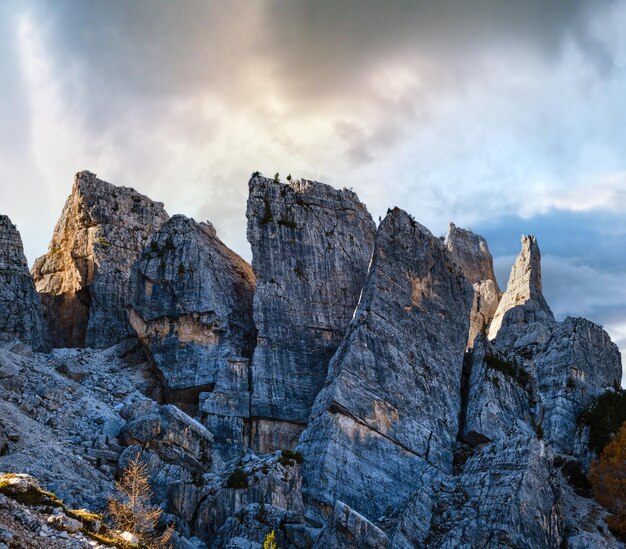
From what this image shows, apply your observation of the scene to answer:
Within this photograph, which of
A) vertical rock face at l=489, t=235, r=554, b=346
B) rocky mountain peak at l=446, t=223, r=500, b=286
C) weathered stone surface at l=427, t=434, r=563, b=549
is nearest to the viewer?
weathered stone surface at l=427, t=434, r=563, b=549

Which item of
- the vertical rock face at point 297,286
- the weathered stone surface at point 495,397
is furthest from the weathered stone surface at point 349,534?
the vertical rock face at point 297,286

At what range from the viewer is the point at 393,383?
73.6 meters

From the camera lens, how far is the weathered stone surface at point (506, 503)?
168 feet

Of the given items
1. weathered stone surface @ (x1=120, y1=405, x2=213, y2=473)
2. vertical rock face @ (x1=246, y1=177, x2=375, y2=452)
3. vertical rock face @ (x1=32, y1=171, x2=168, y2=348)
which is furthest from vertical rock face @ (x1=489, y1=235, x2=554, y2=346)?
vertical rock face @ (x1=32, y1=171, x2=168, y2=348)

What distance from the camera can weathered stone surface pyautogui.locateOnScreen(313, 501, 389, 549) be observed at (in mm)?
48791

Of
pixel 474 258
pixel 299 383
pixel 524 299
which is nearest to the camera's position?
pixel 299 383

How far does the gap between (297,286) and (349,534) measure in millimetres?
38977

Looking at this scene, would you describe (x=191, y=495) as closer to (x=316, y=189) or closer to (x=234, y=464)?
(x=234, y=464)

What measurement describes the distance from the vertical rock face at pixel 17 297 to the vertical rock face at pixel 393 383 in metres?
30.8

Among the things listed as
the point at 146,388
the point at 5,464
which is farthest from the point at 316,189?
the point at 5,464

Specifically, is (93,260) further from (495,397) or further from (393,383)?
(495,397)

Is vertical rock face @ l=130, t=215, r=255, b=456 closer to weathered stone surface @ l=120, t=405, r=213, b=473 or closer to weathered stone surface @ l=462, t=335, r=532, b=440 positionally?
weathered stone surface @ l=120, t=405, r=213, b=473

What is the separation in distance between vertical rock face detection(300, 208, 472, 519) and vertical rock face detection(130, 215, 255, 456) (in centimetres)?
955

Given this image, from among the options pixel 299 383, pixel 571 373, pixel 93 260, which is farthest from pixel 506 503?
pixel 93 260
